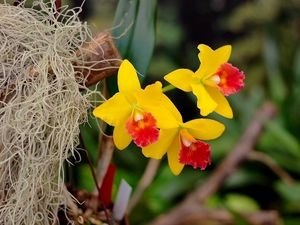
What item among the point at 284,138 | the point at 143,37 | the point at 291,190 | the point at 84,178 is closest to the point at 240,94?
the point at 284,138

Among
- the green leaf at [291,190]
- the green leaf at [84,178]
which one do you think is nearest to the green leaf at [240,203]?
the green leaf at [291,190]

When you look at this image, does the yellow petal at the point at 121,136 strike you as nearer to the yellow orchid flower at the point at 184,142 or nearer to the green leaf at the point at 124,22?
the yellow orchid flower at the point at 184,142

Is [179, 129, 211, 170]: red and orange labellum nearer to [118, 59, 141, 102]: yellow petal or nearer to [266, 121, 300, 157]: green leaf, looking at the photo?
[118, 59, 141, 102]: yellow petal

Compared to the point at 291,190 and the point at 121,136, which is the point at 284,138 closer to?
the point at 291,190

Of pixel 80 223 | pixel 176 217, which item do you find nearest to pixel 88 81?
pixel 80 223

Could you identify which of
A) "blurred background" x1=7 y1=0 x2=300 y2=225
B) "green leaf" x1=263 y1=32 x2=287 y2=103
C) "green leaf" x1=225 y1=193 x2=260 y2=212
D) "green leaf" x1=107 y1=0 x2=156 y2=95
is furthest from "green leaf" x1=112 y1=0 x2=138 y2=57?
"green leaf" x1=263 y1=32 x2=287 y2=103

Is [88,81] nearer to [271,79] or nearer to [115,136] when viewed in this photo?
[115,136]
